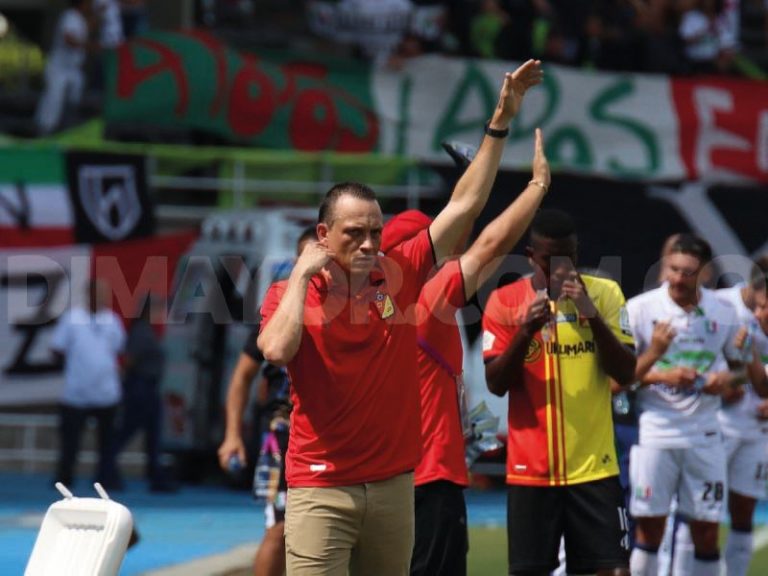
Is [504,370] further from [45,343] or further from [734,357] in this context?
[45,343]

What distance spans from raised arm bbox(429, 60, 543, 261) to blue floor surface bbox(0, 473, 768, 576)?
6170mm

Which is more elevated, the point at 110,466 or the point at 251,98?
the point at 251,98

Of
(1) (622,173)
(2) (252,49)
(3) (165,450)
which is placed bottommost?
(3) (165,450)

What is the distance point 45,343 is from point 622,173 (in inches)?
278

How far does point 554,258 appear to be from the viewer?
354 inches

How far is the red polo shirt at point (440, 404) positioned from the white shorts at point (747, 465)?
3620 mm

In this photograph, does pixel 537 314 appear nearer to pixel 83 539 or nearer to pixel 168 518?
pixel 83 539

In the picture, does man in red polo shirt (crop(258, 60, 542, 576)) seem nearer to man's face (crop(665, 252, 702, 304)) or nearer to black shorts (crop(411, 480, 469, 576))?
black shorts (crop(411, 480, 469, 576))

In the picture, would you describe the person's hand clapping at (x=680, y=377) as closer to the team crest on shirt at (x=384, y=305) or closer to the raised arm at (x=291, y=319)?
the team crest on shirt at (x=384, y=305)

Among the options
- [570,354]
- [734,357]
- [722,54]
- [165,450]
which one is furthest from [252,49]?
[570,354]

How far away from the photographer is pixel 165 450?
791 inches

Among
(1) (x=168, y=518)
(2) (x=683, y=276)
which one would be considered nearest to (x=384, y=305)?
(2) (x=683, y=276)

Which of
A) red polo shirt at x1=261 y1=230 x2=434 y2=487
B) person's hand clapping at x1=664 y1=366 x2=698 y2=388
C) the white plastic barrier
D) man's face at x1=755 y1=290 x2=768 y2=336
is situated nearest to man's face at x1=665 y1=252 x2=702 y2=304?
person's hand clapping at x1=664 y1=366 x2=698 y2=388

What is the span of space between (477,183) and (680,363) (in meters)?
3.81
